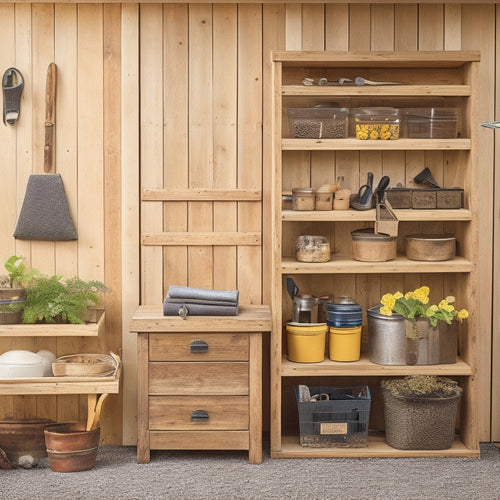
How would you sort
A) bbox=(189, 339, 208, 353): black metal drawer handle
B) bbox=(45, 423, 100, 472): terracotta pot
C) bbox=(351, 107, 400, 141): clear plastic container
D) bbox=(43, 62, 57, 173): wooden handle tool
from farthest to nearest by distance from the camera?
bbox=(43, 62, 57, 173): wooden handle tool < bbox=(351, 107, 400, 141): clear plastic container < bbox=(189, 339, 208, 353): black metal drawer handle < bbox=(45, 423, 100, 472): terracotta pot

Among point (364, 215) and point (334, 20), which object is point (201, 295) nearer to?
point (364, 215)

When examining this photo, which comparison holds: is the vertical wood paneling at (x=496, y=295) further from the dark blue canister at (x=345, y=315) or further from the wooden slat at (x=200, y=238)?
the wooden slat at (x=200, y=238)

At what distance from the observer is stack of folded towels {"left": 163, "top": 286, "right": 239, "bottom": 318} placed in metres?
4.20

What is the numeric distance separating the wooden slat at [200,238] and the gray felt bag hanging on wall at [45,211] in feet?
1.35

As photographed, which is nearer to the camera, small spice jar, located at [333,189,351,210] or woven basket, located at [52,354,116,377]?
woven basket, located at [52,354,116,377]

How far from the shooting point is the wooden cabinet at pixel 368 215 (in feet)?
13.9

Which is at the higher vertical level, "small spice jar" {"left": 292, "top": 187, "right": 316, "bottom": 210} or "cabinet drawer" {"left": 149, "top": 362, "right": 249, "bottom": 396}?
"small spice jar" {"left": 292, "top": 187, "right": 316, "bottom": 210}

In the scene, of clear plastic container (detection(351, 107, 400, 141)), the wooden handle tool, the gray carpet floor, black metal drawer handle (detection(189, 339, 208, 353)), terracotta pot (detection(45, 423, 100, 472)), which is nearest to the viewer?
the gray carpet floor

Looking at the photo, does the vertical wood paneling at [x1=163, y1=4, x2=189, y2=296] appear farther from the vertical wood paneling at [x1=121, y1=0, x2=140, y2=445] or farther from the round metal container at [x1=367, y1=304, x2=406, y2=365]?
the round metal container at [x1=367, y1=304, x2=406, y2=365]

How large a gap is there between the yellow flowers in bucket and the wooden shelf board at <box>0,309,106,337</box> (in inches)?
55.6

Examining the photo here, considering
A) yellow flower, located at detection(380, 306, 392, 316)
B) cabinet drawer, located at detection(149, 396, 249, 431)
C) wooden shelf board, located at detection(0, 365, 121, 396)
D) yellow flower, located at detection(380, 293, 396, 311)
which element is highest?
yellow flower, located at detection(380, 293, 396, 311)

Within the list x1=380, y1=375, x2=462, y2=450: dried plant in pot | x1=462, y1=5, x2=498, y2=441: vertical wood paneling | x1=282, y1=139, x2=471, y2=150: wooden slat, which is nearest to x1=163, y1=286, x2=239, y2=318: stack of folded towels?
x1=282, y1=139, x2=471, y2=150: wooden slat

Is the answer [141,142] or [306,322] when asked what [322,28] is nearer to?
[141,142]

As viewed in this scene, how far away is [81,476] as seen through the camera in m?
4.03
